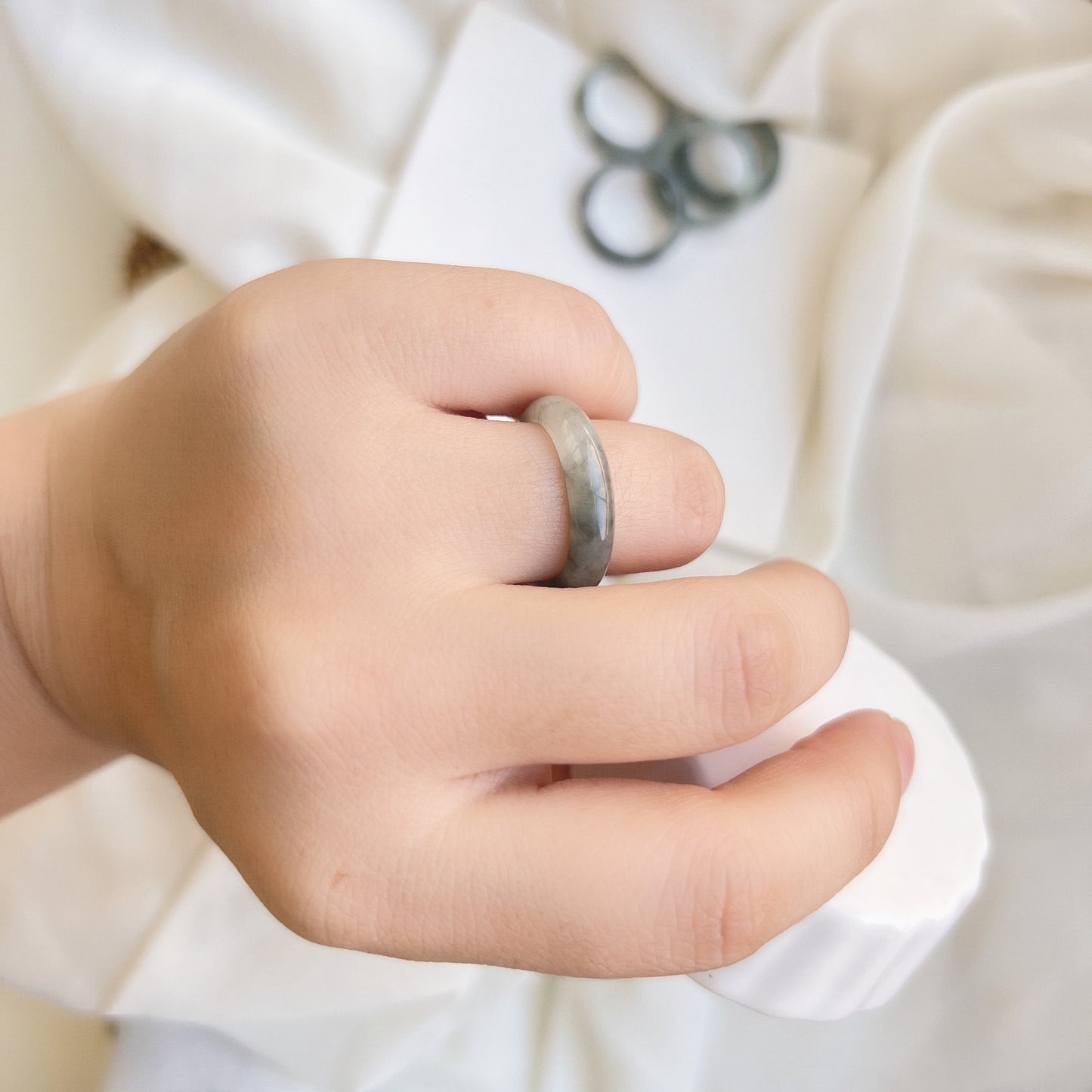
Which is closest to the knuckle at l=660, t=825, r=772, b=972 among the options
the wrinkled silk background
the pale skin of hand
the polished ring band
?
the pale skin of hand

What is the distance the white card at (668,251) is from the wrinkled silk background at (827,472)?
0.9 inches

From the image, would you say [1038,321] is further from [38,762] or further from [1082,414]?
[38,762]

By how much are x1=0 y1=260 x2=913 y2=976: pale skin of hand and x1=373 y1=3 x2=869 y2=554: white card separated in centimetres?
29

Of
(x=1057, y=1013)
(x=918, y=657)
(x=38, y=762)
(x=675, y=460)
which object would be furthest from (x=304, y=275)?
(x=1057, y=1013)

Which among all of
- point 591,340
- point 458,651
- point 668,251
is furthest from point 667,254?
point 458,651

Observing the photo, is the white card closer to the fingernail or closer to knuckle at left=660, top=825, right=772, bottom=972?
the fingernail

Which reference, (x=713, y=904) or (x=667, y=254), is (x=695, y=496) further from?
(x=667, y=254)

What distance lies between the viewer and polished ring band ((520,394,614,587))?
15.2 inches

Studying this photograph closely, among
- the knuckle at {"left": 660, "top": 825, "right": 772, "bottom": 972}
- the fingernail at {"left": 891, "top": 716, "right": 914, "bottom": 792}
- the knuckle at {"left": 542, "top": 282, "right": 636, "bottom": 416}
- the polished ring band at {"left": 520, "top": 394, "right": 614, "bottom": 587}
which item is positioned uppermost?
the knuckle at {"left": 542, "top": 282, "right": 636, "bottom": 416}

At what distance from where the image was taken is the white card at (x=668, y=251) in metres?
0.72

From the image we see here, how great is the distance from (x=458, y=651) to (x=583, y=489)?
0.08 m

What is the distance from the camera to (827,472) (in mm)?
698

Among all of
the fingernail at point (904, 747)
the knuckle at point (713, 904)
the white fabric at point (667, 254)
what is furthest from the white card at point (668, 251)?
the knuckle at point (713, 904)

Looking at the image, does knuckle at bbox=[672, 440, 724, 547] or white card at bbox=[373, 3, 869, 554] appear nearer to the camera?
knuckle at bbox=[672, 440, 724, 547]
